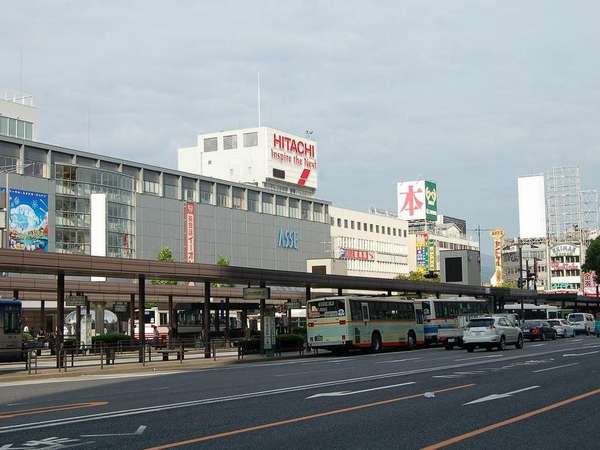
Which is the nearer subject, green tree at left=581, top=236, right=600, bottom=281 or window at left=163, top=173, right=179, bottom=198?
green tree at left=581, top=236, right=600, bottom=281

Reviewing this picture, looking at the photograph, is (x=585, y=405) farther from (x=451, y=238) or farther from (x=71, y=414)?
(x=451, y=238)

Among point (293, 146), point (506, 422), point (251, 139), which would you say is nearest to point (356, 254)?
point (293, 146)

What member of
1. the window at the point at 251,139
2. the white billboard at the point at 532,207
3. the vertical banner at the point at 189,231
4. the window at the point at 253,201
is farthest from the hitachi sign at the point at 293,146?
the white billboard at the point at 532,207

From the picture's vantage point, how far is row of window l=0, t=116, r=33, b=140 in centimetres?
11162

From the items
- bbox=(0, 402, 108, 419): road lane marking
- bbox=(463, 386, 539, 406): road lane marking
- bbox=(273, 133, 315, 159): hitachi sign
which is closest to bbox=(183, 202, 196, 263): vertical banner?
bbox=(273, 133, 315, 159): hitachi sign

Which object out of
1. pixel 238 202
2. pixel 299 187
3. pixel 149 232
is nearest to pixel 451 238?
pixel 299 187

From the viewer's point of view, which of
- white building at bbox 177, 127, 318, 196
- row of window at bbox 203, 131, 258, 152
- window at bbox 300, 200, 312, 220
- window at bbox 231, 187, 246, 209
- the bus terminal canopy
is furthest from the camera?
window at bbox 300, 200, 312, 220

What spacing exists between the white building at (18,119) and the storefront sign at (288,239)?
42649mm

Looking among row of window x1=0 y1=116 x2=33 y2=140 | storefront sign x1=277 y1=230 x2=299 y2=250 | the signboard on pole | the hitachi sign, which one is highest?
the hitachi sign

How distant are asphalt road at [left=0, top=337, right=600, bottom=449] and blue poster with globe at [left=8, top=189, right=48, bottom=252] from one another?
6767 centimetres

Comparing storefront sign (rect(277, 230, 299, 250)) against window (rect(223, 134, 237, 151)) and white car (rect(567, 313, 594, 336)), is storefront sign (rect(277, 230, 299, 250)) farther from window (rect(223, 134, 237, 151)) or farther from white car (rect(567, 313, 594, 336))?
white car (rect(567, 313, 594, 336))

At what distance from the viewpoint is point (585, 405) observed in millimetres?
15867

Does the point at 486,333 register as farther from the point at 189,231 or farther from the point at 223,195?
the point at 223,195

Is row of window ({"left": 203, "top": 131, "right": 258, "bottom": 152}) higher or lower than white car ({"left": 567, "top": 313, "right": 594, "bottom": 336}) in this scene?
higher
